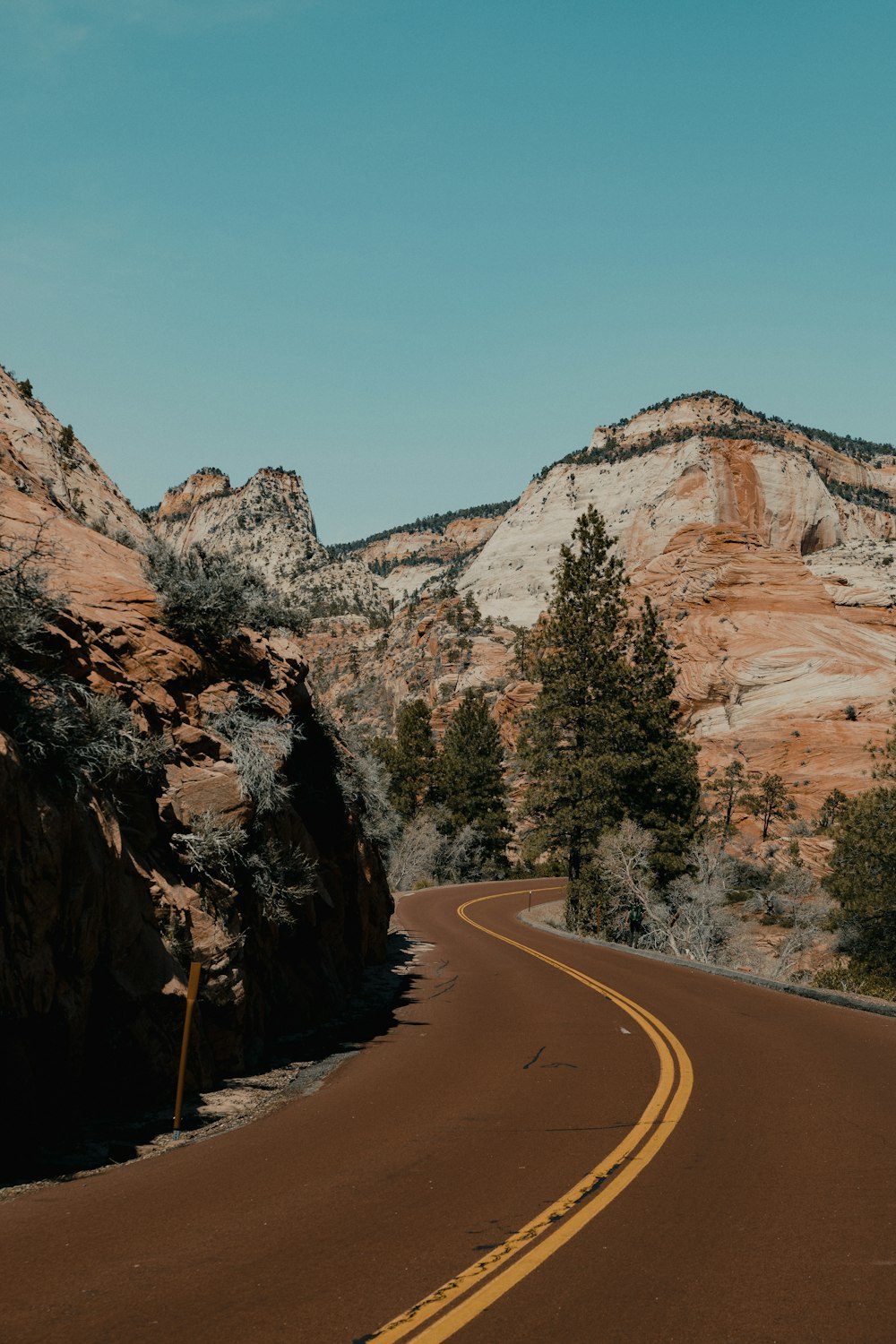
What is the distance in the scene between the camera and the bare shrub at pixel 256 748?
1052cm

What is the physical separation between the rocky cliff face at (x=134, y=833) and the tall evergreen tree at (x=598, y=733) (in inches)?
796

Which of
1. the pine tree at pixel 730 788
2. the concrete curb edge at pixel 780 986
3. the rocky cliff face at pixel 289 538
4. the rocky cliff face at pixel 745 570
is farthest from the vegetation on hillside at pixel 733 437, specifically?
the concrete curb edge at pixel 780 986

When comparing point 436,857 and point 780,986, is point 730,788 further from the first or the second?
point 780,986

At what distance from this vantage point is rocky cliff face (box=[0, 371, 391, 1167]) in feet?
23.0

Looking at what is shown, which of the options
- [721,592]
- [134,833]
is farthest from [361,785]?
[721,592]

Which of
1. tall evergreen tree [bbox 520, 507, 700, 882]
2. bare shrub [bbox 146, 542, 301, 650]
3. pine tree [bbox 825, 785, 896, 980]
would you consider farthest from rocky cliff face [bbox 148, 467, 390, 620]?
bare shrub [bbox 146, 542, 301, 650]

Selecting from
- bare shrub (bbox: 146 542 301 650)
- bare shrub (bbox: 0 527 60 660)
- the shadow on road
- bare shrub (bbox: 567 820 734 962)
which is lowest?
bare shrub (bbox: 567 820 734 962)

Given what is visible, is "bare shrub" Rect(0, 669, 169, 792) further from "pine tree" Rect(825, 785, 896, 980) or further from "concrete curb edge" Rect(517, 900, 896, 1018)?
"pine tree" Rect(825, 785, 896, 980)

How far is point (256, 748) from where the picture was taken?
10.9 metres

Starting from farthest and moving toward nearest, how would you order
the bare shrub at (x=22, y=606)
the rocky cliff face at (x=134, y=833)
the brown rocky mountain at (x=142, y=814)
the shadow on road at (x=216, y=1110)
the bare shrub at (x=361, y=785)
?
the bare shrub at (x=361, y=785) < the bare shrub at (x=22, y=606) < the brown rocky mountain at (x=142, y=814) < the rocky cliff face at (x=134, y=833) < the shadow on road at (x=216, y=1110)

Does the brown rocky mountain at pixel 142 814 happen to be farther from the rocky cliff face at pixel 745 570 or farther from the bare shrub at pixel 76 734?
the rocky cliff face at pixel 745 570

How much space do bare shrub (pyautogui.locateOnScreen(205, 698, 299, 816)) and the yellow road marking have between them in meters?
5.34

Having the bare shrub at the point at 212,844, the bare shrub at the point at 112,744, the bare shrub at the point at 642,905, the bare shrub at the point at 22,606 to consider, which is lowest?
the bare shrub at the point at 642,905

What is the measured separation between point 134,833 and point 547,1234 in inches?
232
